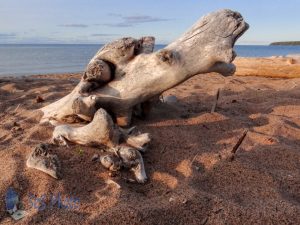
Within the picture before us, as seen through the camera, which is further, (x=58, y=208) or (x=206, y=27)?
(x=206, y=27)

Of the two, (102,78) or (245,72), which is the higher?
(102,78)

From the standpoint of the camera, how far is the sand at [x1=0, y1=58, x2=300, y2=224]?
90.4 inches

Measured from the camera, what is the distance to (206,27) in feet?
12.1

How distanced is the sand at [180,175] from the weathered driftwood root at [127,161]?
7cm

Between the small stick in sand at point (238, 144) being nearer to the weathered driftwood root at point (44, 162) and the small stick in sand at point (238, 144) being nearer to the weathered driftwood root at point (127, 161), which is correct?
the weathered driftwood root at point (127, 161)

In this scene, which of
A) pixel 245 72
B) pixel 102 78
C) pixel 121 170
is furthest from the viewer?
pixel 245 72

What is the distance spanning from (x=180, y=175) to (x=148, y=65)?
4.52ft

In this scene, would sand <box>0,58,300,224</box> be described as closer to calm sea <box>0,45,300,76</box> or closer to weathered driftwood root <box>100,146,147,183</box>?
weathered driftwood root <box>100,146,147,183</box>

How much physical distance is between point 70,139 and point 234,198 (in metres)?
1.62

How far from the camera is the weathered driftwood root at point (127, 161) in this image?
2805 mm

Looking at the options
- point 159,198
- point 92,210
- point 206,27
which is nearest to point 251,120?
point 206,27

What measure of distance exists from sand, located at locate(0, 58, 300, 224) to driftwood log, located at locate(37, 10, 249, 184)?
381mm

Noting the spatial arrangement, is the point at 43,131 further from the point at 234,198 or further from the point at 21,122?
the point at 234,198

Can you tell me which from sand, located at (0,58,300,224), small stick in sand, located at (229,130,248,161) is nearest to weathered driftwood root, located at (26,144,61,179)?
sand, located at (0,58,300,224)
